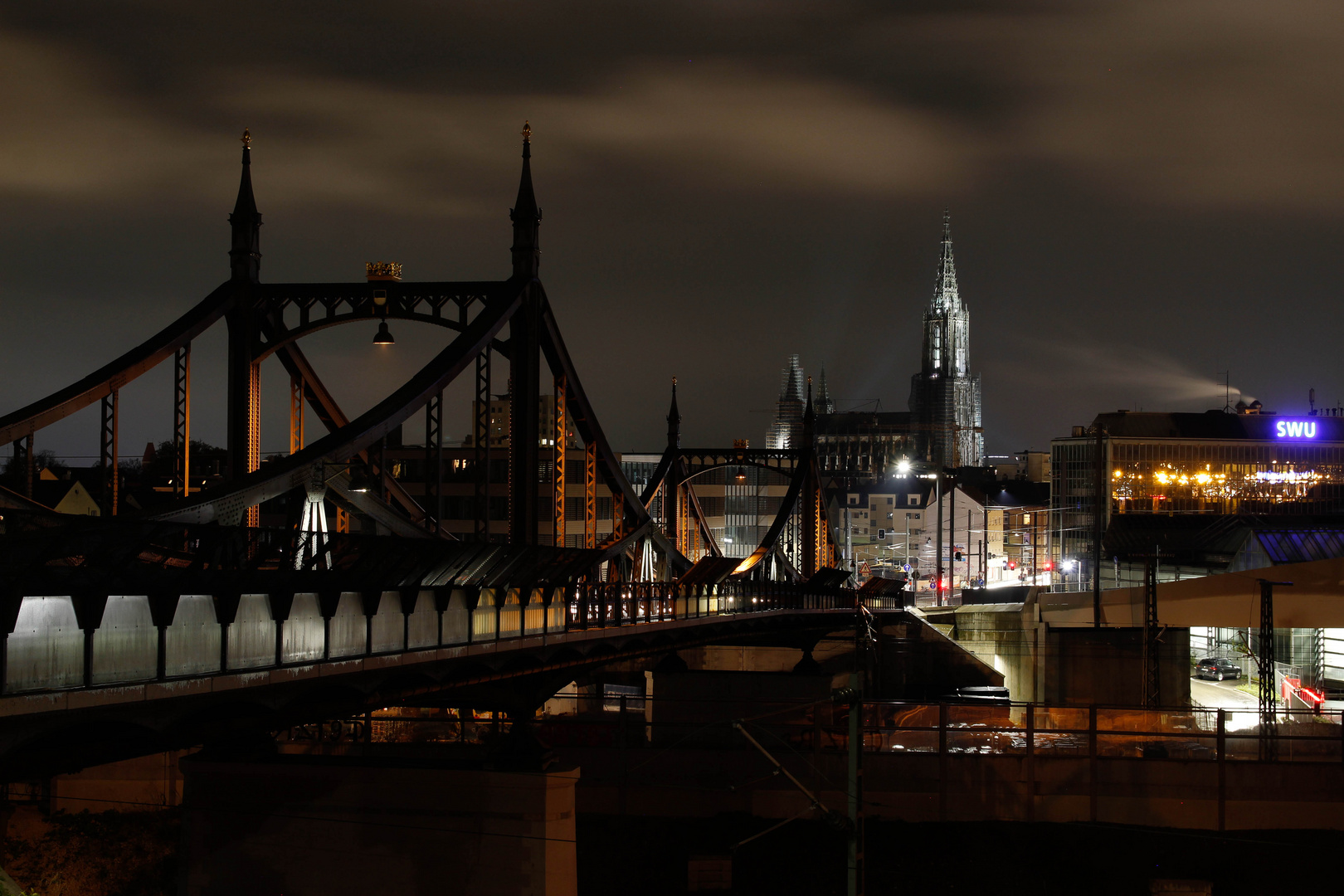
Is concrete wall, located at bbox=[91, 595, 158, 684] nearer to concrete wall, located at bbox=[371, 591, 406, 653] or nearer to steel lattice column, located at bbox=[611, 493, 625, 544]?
concrete wall, located at bbox=[371, 591, 406, 653]

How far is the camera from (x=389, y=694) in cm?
2466

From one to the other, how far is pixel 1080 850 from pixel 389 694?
20.8 meters

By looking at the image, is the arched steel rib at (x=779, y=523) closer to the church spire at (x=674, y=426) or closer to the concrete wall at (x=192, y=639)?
the church spire at (x=674, y=426)

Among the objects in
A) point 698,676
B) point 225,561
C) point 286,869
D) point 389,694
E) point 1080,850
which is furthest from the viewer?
point 698,676

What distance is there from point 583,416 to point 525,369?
6358 millimetres

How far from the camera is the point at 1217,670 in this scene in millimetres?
69375

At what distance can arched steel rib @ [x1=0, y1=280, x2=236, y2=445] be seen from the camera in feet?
83.4

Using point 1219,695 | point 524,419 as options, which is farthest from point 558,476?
point 1219,695

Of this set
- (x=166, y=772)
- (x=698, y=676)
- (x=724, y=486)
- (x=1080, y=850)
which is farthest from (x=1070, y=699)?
(x=724, y=486)

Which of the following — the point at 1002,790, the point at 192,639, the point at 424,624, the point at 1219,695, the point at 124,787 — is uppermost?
the point at 192,639

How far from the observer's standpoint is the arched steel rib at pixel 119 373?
25.4 meters

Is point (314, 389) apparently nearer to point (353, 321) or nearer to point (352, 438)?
point (353, 321)

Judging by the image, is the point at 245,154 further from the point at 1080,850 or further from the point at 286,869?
the point at 1080,850

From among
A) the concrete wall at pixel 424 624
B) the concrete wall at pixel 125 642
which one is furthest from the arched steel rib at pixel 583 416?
the concrete wall at pixel 125 642
